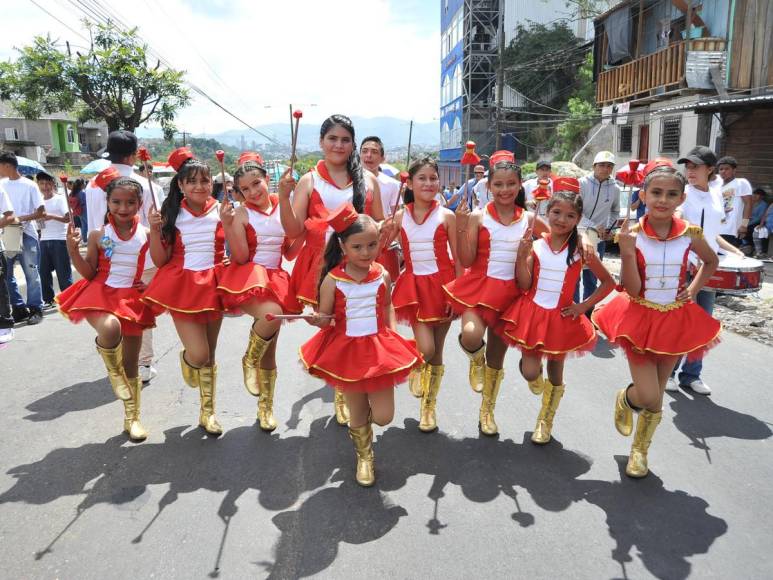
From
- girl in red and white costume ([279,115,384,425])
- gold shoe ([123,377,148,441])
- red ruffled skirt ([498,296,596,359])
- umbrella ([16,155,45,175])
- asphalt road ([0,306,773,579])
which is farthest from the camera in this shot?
umbrella ([16,155,45,175])

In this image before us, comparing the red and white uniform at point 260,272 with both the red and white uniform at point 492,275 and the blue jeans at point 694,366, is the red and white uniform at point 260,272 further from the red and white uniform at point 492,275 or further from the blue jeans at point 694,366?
the blue jeans at point 694,366

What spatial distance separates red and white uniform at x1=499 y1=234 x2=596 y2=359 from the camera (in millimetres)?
3916

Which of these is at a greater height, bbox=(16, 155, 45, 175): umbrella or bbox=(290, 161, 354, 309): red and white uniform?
bbox=(16, 155, 45, 175): umbrella

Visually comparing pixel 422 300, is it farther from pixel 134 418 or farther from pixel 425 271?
pixel 134 418

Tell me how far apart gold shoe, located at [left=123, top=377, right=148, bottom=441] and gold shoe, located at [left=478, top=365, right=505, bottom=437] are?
→ 2.57 metres

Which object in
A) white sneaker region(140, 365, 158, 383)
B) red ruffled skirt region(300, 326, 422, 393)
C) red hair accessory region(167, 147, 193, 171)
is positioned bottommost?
white sneaker region(140, 365, 158, 383)

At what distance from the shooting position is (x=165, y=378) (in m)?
5.73

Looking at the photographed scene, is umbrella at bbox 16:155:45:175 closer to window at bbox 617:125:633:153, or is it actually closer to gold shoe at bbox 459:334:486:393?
gold shoe at bbox 459:334:486:393

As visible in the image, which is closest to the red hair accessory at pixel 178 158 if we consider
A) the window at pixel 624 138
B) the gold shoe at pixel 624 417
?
the gold shoe at pixel 624 417

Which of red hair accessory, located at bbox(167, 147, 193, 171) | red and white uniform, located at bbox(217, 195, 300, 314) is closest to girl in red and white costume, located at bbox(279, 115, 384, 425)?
red and white uniform, located at bbox(217, 195, 300, 314)

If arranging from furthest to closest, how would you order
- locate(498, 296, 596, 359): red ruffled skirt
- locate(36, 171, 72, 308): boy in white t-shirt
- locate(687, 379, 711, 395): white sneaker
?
locate(36, 171, 72, 308): boy in white t-shirt, locate(687, 379, 711, 395): white sneaker, locate(498, 296, 596, 359): red ruffled skirt

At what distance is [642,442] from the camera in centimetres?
378

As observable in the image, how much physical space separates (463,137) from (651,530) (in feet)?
128

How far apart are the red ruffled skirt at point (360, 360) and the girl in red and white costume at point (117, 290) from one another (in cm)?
153
